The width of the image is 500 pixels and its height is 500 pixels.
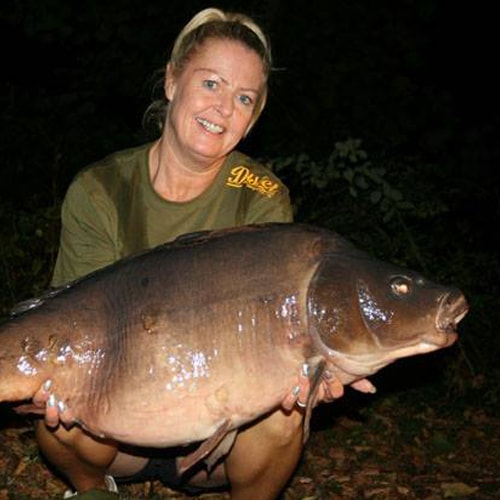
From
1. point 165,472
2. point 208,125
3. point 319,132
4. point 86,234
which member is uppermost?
point 208,125

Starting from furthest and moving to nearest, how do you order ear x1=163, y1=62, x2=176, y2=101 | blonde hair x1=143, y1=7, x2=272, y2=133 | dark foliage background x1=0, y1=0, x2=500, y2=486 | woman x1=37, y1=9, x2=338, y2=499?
dark foliage background x1=0, y1=0, x2=500, y2=486, ear x1=163, y1=62, x2=176, y2=101, blonde hair x1=143, y1=7, x2=272, y2=133, woman x1=37, y1=9, x2=338, y2=499

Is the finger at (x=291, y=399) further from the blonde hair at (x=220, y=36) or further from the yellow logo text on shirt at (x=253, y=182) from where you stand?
the blonde hair at (x=220, y=36)

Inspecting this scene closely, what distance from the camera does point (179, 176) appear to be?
3.06 m

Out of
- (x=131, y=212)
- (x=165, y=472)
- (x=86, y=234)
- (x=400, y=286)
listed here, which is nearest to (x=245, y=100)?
(x=131, y=212)

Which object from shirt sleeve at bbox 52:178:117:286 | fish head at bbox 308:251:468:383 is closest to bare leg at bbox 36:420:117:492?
shirt sleeve at bbox 52:178:117:286

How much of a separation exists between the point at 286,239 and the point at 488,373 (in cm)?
251

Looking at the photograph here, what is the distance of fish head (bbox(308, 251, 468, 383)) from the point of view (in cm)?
248

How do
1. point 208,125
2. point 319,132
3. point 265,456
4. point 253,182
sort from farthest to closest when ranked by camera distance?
point 319,132 < point 253,182 < point 208,125 < point 265,456

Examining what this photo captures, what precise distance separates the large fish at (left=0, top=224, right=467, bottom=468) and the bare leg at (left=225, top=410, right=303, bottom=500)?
0.25 metres

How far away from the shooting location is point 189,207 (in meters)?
3.04

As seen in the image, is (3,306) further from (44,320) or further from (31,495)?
(44,320)

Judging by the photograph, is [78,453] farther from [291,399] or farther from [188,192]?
[188,192]

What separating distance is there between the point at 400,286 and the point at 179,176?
947 millimetres

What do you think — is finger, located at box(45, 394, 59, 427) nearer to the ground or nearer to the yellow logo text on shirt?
the ground
